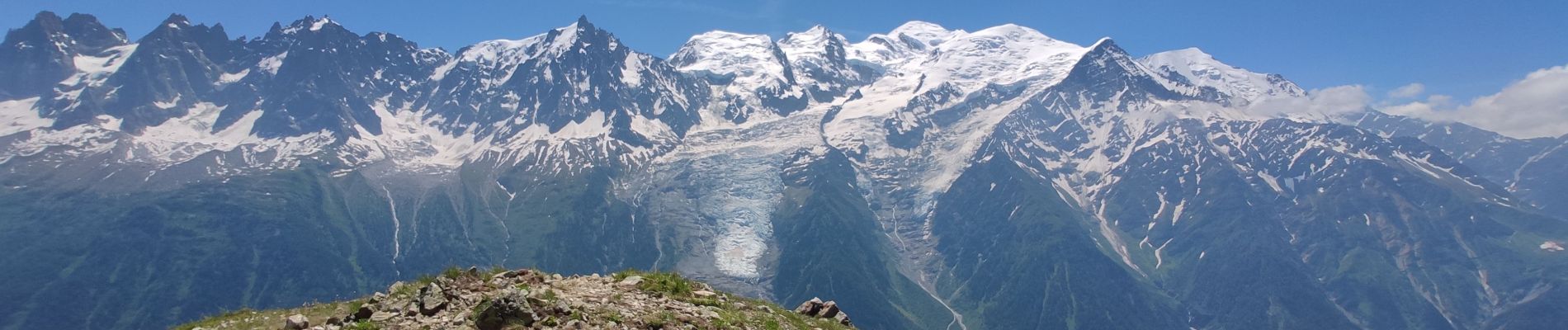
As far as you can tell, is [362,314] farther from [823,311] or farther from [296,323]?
[823,311]

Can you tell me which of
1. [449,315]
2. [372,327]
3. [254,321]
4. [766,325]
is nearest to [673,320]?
[766,325]

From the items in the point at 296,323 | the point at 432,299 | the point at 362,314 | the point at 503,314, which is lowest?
the point at 296,323

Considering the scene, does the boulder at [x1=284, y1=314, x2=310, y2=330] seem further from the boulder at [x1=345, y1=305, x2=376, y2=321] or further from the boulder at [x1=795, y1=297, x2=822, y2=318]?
the boulder at [x1=795, y1=297, x2=822, y2=318]

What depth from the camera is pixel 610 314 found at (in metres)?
27.1

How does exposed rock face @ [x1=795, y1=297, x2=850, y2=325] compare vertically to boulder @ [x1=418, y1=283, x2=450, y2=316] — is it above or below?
below

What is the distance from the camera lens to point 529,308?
84.1ft

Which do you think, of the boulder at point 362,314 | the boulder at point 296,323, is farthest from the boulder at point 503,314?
the boulder at point 296,323

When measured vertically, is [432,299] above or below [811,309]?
above

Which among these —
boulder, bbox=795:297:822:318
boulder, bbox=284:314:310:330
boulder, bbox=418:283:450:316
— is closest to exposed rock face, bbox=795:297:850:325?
boulder, bbox=795:297:822:318

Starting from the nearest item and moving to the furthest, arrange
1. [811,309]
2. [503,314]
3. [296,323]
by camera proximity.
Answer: [503,314], [296,323], [811,309]

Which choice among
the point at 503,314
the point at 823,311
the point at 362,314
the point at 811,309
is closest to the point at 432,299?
the point at 362,314

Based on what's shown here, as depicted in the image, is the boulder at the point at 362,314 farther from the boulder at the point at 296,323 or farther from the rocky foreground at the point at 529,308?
the boulder at the point at 296,323

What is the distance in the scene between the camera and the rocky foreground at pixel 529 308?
1013 inches

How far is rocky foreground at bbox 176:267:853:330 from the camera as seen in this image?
2572cm
